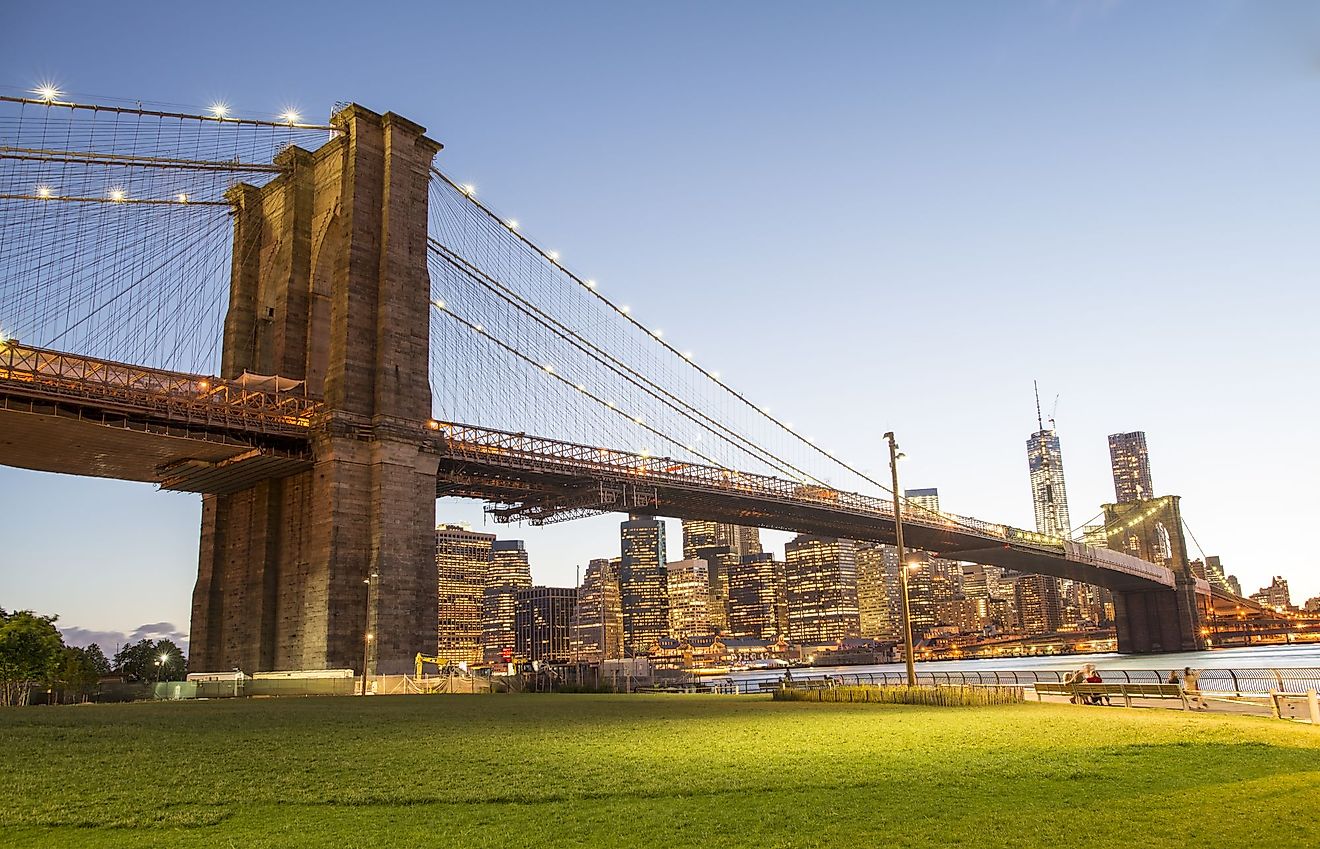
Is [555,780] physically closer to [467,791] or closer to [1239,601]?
[467,791]

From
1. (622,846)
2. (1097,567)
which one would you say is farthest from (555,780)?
(1097,567)

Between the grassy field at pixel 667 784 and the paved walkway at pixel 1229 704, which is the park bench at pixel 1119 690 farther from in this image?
the grassy field at pixel 667 784

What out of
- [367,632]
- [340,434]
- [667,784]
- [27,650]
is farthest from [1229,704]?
[27,650]

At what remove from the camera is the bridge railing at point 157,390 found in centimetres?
3888

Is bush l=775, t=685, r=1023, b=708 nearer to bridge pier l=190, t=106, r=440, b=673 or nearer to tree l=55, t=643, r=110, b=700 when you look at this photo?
bridge pier l=190, t=106, r=440, b=673

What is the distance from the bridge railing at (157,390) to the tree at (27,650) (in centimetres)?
2642

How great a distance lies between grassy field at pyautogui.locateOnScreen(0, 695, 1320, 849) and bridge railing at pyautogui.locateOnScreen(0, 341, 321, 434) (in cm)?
2431

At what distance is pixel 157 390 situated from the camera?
42.0 metres

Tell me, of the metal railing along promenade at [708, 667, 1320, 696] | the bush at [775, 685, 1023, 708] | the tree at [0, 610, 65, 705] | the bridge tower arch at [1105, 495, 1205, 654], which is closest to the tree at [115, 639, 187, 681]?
the tree at [0, 610, 65, 705]

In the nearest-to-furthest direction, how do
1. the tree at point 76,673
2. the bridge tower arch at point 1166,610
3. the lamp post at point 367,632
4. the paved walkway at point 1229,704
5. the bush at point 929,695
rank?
the paved walkway at point 1229,704
the bush at point 929,695
the lamp post at point 367,632
the tree at point 76,673
the bridge tower arch at point 1166,610

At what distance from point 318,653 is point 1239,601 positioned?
180 metres

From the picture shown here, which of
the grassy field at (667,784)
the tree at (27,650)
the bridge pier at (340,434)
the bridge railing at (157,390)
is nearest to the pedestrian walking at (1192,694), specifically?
the grassy field at (667,784)

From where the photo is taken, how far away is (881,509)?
290ft

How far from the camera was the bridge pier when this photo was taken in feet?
147
